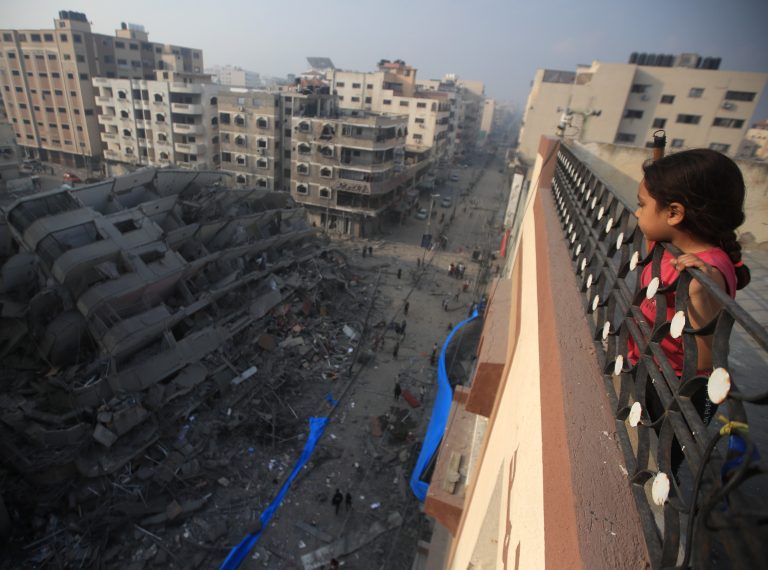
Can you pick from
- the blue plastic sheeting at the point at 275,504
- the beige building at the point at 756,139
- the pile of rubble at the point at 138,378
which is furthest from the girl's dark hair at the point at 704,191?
the beige building at the point at 756,139

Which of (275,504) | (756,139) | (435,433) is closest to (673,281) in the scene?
(435,433)

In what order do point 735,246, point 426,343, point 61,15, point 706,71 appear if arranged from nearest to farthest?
point 735,246 < point 426,343 < point 706,71 < point 61,15

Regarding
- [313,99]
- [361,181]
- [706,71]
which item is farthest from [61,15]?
[706,71]

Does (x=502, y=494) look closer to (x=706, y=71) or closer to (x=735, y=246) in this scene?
(x=735, y=246)

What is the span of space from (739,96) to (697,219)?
35132 mm

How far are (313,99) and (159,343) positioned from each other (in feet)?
76.0

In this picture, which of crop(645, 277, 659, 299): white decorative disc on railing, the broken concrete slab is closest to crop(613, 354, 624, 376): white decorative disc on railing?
crop(645, 277, 659, 299): white decorative disc on railing

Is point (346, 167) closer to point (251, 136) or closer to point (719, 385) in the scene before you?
point (251, 136)

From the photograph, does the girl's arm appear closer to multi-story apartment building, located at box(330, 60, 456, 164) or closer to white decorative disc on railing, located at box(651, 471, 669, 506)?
white decorative disc on railing, located at box(651, 471, 669, 506)

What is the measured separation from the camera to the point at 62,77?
130 feet

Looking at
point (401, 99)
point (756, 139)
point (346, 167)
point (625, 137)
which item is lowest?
point (346, 167)

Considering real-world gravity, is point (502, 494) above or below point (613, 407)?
below

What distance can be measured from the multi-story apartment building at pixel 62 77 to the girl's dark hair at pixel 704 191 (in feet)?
169

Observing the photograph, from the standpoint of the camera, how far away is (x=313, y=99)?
30719mm
